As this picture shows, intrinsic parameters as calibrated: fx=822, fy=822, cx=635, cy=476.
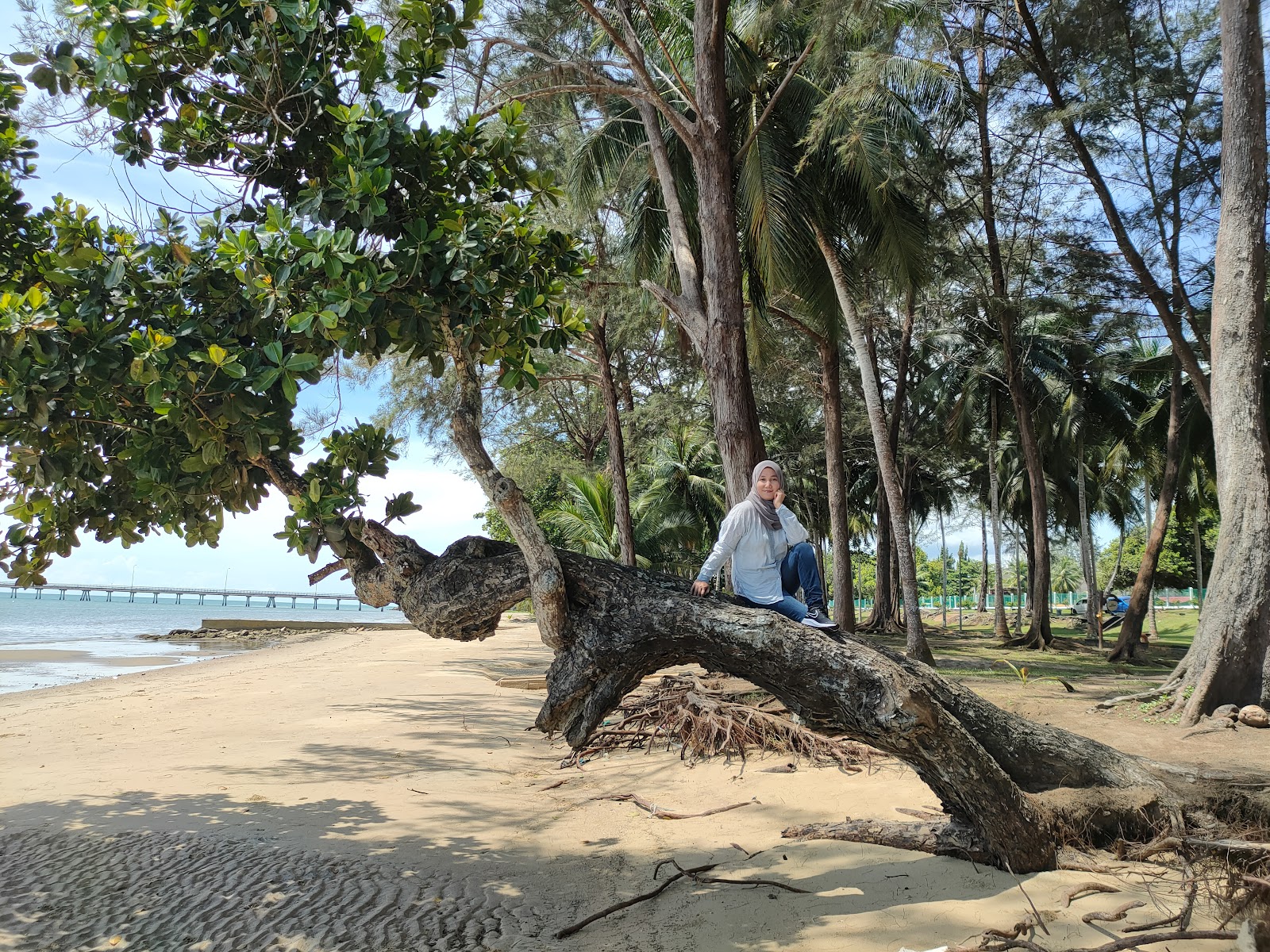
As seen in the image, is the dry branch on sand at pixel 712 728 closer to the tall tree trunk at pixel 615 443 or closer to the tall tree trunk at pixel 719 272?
the tall tree trunk at pixel 719 272

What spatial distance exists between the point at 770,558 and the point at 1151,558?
14907mm

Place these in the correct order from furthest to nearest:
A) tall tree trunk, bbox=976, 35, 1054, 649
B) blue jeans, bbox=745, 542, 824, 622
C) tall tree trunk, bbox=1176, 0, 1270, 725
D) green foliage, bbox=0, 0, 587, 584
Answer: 1. tall tree trunk, bbox=976, 35, 1054, 649
2. tall tree trunk, bbox=1176, 0, 1270, 725
3. blue jeans, bbox=745, 542, 824, 622
4. green foliage, bbox=0, 0, 587, 584

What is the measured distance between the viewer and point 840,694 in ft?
12.9

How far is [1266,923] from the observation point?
3086mm

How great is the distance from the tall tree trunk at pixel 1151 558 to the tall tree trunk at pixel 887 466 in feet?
15.9

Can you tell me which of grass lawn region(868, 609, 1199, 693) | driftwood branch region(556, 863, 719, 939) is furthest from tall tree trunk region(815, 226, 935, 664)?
driftwood branch region(556, 863, 719, 939)

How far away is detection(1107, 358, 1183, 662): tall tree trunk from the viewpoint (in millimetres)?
16078

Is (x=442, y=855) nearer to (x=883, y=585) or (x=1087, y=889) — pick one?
(x=1087, y=889)

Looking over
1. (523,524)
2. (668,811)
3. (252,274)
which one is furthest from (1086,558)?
(252,274)

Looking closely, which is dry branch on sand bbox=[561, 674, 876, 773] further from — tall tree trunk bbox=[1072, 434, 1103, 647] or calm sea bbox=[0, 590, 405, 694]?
tall tree trunk bbox=[1072, 434, 1103, 647]

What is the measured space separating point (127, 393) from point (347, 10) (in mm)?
2247

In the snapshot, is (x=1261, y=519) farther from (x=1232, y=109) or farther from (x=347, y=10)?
(x=347, y=10)

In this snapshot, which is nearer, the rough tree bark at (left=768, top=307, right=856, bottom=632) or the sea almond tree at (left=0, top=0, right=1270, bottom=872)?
the sea almond tree at (left=0, top=0, right=1270, bottom=872)

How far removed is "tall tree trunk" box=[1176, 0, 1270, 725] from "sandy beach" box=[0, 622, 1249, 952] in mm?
1256
